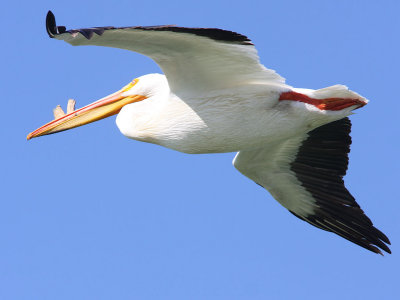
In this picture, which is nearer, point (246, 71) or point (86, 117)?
point (246, 71)

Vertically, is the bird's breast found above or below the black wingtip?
below

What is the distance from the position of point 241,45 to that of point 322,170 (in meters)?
3.05

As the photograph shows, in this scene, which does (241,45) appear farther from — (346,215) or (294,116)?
(346,215)

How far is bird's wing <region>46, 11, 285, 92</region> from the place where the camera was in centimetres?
754

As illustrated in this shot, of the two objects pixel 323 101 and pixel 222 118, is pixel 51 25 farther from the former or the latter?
pixel 323 101

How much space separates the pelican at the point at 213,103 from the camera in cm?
798

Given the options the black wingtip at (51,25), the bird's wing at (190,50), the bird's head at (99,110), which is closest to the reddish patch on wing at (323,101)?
the bird's wing at (190,50)

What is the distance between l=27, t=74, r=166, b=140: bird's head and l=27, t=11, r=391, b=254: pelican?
0.04 feet

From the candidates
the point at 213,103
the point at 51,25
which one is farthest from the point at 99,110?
the point at 51,25

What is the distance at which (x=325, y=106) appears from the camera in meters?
9.02

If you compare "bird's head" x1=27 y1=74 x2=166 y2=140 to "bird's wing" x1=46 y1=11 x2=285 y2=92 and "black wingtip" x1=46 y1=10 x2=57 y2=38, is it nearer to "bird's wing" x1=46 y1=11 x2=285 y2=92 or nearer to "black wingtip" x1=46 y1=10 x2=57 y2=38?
"bird's wing" x1=46 y1=11 x2=285 y2=92

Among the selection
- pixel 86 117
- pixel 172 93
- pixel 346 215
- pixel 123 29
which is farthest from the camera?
pixel 346 215

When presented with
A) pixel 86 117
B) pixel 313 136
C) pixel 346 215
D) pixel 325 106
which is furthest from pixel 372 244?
pixel 86 117

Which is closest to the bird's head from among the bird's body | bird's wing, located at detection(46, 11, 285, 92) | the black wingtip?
the bird's body
